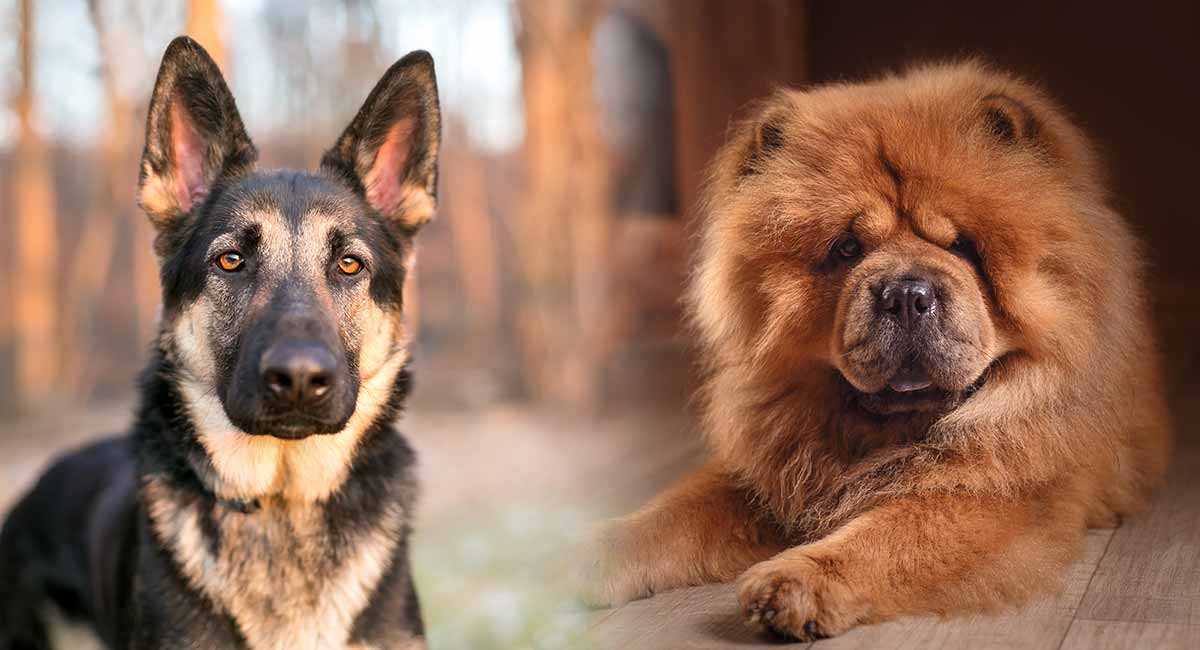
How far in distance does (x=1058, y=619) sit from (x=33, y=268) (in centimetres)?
343

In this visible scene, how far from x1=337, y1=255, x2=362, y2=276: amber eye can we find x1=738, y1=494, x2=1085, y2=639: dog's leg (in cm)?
69

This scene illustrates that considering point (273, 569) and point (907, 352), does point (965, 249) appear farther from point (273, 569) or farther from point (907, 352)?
point (273, 569)

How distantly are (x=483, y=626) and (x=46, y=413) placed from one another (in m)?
1.93

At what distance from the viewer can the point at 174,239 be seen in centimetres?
161

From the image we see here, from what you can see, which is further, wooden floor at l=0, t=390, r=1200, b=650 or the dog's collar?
the dog's collar

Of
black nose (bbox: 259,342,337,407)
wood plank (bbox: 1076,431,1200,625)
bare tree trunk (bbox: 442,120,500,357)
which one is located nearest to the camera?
black nose (bbox: 259,342,337,407)

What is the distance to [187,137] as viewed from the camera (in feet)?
5.25

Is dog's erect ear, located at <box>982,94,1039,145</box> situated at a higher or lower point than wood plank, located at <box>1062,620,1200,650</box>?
higher

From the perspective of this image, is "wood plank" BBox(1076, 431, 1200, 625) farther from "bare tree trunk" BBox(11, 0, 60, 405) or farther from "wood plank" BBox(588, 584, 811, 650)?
"bare tree trunk" BBox(11, 0, 60, 405)

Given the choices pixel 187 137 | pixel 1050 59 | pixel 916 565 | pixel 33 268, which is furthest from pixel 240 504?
pixel 33 268

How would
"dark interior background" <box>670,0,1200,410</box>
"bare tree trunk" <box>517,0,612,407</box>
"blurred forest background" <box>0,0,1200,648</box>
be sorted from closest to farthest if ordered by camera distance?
"dark interior background" <box>670,0,1200,410</box> < "blurred forest background" <box>0,0,1200,648</box> < "bare tree trunk" <box>517,0,612,407</box>

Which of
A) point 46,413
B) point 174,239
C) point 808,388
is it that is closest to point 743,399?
point 808,388

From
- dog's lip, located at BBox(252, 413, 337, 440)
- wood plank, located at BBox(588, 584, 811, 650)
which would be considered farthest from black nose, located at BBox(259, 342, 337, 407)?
wood plank, located at BBox(588, 584, 811, 650)

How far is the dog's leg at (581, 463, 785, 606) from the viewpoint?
1.68 meters
